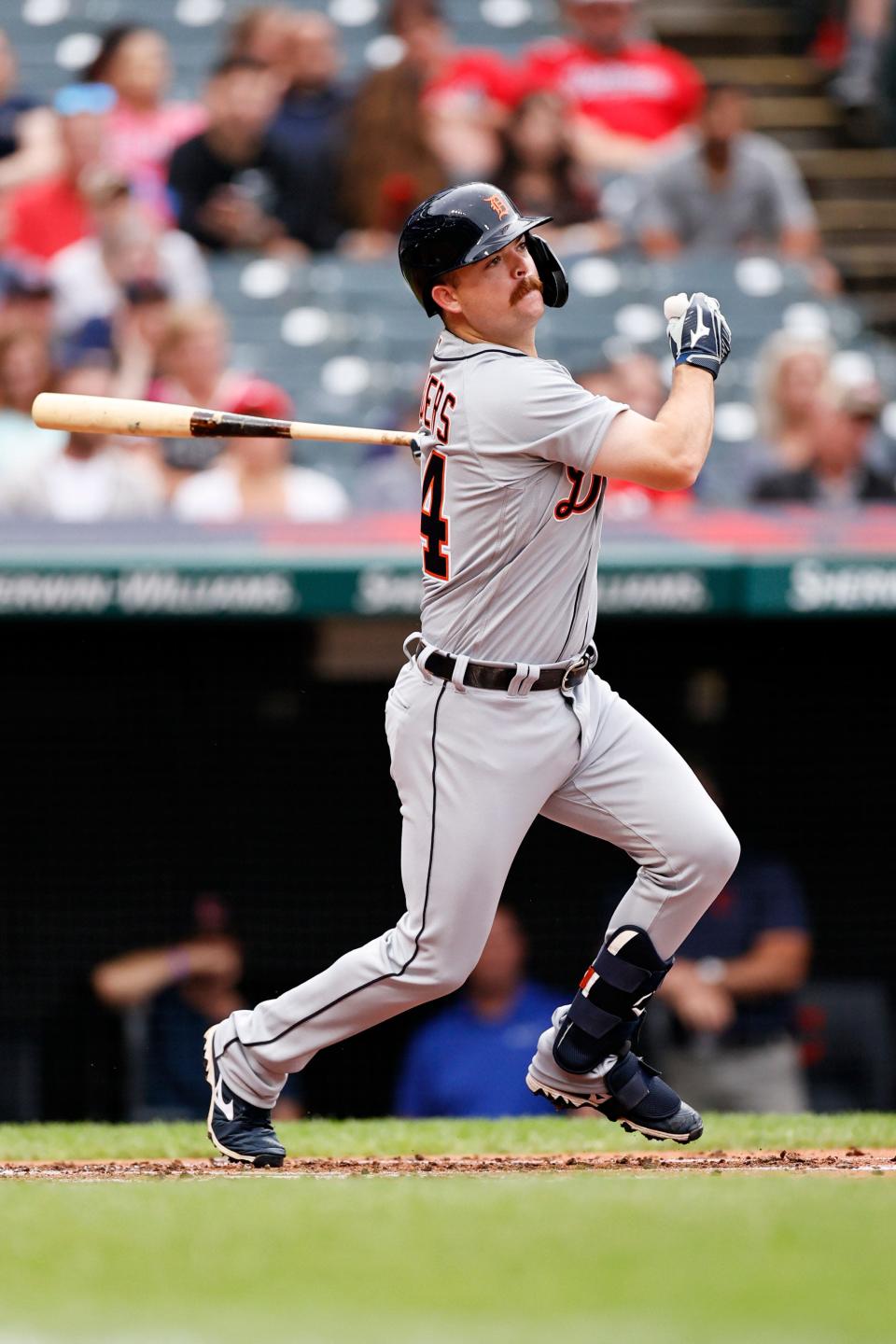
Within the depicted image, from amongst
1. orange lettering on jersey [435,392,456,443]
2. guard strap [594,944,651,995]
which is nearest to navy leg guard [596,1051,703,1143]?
guard strap [594,944,651,995]

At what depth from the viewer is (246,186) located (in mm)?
8469

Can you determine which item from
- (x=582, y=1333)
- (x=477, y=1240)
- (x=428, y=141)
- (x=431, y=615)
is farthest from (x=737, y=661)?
(x=582, y=1333)

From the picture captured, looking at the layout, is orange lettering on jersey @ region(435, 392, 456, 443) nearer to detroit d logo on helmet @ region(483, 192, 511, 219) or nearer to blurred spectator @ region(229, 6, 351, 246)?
detroit d logo on helmet @ region(483, 192, 511, 219)

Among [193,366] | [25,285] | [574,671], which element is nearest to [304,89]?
[25,285]

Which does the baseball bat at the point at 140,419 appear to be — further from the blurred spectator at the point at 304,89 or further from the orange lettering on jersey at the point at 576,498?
the blurred spectator at the point at 304,89

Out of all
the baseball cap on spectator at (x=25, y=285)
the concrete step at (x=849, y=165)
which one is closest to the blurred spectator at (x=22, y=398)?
the baseball cap on spectator at (x=25, y=285)

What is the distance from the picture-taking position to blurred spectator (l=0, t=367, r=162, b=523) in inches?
274

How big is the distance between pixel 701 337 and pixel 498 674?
2.13ft

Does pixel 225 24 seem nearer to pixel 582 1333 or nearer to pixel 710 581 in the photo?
pixel 710 581

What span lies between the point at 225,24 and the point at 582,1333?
8074 millimetres

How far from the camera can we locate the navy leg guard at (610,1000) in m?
3.68

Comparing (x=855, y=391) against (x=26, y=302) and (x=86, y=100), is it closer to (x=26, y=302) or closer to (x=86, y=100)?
(x=26, y=302)

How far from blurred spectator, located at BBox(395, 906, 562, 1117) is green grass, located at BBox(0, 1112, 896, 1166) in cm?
142

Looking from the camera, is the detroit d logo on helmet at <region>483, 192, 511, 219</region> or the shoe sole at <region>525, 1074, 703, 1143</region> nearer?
the detroit d logo on helmet at <region>483, 192, 511, 219</region>
